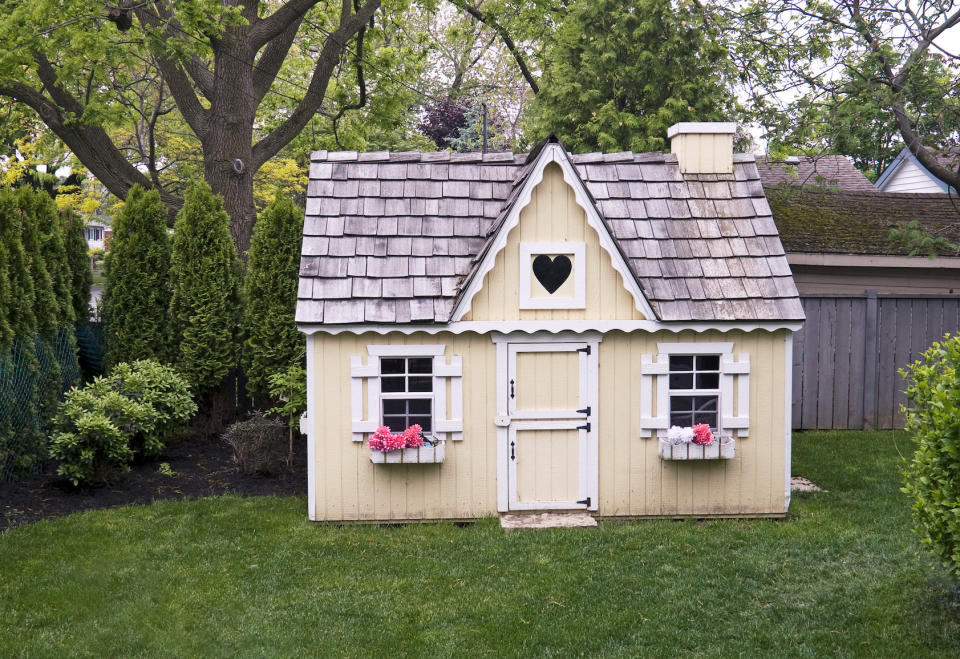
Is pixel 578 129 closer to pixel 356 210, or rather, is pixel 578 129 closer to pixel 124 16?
pixel 124 16

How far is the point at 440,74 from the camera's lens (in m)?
29.7

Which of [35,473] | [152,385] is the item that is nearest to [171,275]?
[152,385]

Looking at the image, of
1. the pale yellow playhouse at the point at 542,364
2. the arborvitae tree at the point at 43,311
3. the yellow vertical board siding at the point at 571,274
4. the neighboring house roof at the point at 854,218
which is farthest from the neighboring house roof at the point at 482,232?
the neighboring house roof at the point at 854,218

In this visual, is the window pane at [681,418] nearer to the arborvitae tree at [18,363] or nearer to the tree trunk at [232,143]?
the arborvitae tree at [18,363]

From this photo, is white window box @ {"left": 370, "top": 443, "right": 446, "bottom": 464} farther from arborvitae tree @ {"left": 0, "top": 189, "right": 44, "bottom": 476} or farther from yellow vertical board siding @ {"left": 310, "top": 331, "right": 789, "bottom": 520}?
arborvitae tree @ {"left": 0, "top": 189, "right": 44, "bottom": 476}

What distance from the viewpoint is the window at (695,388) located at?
317 inches

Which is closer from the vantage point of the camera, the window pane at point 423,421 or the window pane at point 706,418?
the window pane at point 423,421

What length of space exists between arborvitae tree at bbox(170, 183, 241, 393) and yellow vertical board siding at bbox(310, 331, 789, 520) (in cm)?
358

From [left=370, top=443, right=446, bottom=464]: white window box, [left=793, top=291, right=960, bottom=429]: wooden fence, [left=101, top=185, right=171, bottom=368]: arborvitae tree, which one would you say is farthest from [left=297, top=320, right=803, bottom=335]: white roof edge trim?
[left=793, top=291, right=960, bottom=429]: wooden fence

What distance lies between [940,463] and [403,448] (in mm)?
4200

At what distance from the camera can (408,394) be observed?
7.88m

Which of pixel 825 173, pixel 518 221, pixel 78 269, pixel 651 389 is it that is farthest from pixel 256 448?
pixel 825 173

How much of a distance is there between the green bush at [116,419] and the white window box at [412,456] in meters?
2.88

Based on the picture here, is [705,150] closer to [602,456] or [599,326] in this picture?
[599,326]
